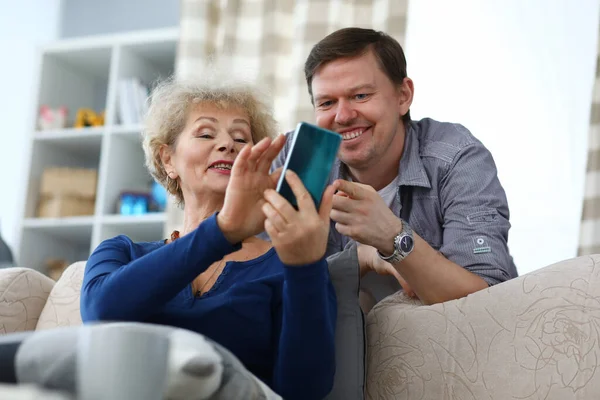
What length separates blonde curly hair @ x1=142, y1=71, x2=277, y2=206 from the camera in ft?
5.31

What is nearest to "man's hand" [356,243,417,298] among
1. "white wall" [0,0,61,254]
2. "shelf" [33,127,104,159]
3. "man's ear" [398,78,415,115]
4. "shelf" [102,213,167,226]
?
"man's ear" [398,78,415,115]

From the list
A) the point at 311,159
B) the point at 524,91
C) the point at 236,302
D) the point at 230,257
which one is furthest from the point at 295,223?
the point at 524,91

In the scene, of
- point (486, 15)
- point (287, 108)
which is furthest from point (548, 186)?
point (287, 108)

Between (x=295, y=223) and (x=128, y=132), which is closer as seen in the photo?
(x=295, y=223)

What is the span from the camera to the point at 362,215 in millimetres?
1443

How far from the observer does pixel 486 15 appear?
3273 millimetres

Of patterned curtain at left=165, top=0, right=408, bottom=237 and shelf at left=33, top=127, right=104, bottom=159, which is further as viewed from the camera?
shelf at left=33, top=127, right=104, bottom=159

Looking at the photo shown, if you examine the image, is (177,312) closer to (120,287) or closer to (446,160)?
(120,287)

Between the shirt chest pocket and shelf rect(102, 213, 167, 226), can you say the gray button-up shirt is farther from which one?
shelf rect(102, 213, 167, 226)

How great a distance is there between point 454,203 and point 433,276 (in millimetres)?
278

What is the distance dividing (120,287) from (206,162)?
0.40 metres

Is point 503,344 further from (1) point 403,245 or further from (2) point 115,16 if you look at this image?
(2) point 115,16

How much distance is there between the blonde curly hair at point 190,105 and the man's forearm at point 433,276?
0.44m

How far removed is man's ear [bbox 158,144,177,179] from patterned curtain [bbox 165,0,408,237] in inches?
62.3
